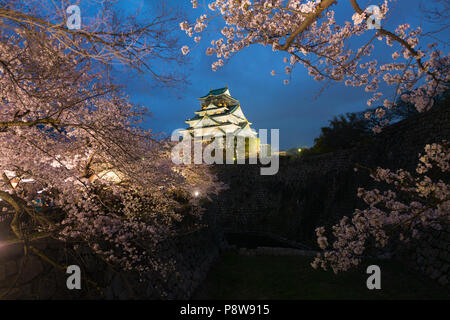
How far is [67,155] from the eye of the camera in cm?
616

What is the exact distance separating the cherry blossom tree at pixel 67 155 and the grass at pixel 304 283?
2413 millimetres

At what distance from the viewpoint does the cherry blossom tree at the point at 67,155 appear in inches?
124

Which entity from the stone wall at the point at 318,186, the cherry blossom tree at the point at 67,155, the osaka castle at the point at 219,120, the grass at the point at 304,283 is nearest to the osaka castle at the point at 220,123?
the osaka castle at the point at 219,120

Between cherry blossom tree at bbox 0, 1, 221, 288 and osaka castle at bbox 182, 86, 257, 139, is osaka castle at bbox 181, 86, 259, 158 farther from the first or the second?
cherry blossom tree at bbox 0, 1, 221, 288

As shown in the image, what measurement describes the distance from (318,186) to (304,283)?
10.3 m

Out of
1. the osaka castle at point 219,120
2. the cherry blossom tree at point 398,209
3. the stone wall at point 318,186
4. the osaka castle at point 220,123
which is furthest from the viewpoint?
the osaka castle at point 219,120

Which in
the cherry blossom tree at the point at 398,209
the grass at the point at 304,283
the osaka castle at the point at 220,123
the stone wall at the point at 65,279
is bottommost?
the grass at the point at 304,283

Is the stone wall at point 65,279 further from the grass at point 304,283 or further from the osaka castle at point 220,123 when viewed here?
the osaka castle at point 220,123

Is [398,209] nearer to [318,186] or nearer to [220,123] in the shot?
[318,186]

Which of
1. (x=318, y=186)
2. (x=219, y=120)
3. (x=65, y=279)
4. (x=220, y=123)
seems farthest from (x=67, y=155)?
(x=219, y=120)

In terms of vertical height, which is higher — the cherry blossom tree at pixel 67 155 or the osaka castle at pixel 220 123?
the osaka castle at pixel 220 123

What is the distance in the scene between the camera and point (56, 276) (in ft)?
10.9
